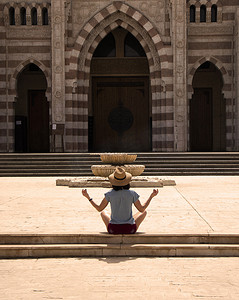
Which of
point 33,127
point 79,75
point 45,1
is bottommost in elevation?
point 33,127

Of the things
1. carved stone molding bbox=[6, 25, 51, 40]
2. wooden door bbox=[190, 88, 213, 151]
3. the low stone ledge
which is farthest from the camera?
wooden door bbox=[190, 88, 213, 151]

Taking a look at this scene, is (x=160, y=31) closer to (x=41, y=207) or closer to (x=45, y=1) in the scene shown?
(x=45, y=1)

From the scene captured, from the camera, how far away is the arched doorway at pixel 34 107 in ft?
77.9

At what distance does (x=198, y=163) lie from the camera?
631 inches

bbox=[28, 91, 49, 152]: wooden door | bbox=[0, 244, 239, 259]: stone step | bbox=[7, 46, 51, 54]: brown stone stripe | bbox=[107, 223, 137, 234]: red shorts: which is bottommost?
bbox=[0, 244, 239, 259]: stone step

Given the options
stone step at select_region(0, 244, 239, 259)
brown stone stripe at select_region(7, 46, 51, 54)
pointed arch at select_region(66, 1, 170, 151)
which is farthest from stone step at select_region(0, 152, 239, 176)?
stone step at select_region(0, 244, 239, 259)

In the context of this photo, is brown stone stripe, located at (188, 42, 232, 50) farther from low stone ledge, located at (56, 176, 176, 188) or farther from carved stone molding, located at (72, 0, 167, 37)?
low stone ledge, located at (56, 176, 176, 188)

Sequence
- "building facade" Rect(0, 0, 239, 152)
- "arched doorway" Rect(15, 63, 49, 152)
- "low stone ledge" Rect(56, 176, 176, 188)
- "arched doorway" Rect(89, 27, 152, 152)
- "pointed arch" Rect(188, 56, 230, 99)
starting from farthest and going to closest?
"arched doorway" Rect(89, 27, 152, 152)
"arched doorway" Rect(15, 63, 49, 152)
"pointed arch" Rect(188, 56, 230, 99)
"building facade" Rect(0, 0, 239, 152)
"low stone ledge" Rect(56, 176, 176, 188)

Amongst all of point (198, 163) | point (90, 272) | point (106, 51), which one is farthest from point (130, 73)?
point (90, 272)

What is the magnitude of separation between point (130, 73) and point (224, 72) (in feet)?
16.9

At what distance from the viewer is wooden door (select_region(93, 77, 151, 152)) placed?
79.4 ft

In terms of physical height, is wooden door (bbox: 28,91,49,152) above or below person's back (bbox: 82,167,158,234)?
above

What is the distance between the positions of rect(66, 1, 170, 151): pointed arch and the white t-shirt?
15.8 metres

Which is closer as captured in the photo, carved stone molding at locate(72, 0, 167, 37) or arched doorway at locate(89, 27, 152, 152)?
carved stone molding at locate(72, 0, 167, 37)
